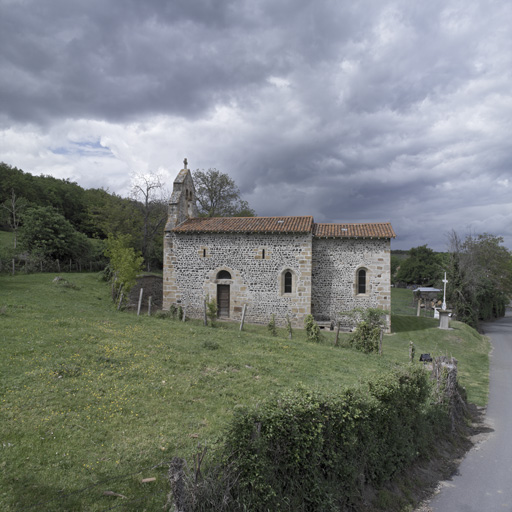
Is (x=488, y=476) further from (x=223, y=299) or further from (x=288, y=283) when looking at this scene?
(x=223, y=299)

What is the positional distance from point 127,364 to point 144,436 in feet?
12.5

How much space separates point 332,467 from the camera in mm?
5473

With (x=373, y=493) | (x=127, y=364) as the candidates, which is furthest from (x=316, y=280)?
(x=373, y=493)

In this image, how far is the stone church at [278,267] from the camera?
73.0ft

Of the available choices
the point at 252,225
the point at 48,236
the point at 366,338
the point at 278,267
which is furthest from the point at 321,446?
the point at 48,236

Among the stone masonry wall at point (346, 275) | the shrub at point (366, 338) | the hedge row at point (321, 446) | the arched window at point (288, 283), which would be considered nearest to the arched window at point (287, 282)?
Answer: the arched window at point (288, 283)

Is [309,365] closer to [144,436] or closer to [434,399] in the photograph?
[434,399]

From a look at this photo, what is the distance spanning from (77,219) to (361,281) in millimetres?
44141

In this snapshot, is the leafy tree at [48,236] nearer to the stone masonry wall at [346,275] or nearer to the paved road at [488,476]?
the stone masonry wall at [346,275]

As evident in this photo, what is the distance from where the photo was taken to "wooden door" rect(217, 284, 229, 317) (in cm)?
2356

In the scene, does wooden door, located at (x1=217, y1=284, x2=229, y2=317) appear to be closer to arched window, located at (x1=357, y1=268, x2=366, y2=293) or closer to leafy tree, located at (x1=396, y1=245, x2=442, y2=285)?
arched window, located at (x1=357, y1=268, x2=366, y2=293)

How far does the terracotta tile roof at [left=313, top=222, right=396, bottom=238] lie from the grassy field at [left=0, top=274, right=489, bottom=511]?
782 centimetres

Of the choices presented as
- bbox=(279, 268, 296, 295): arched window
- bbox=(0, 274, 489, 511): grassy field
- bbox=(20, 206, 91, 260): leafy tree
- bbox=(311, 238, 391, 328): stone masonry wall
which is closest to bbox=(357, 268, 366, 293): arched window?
bbox=(311, 238, 391, 328): stone masonry wall

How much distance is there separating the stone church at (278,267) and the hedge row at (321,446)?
1497cm
